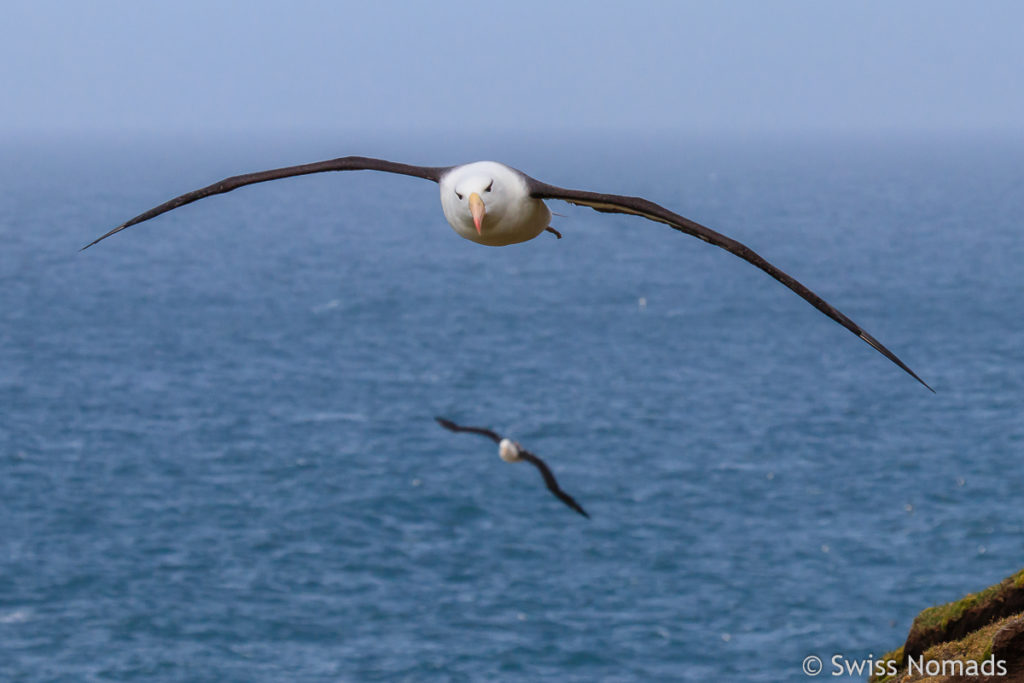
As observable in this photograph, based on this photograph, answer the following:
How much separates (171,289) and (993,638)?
492 feet

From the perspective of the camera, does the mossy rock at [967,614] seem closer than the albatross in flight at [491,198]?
No

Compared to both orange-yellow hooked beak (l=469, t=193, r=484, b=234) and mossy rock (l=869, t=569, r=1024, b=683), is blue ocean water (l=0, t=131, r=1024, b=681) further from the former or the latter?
orange-yellow hooked beak (l=469, t=193, r=484, b=234)

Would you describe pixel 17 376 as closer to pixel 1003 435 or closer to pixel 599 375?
pixel 599 375

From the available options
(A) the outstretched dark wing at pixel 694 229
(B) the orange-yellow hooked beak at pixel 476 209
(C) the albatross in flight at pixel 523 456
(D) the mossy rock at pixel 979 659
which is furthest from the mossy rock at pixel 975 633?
(C) the albatross in flight at pixel 523 456

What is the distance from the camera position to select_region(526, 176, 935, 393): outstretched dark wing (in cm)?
1216

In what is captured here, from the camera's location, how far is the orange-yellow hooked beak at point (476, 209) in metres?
13.6

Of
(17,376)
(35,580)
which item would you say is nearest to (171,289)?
(17,376)

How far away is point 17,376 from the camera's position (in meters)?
110

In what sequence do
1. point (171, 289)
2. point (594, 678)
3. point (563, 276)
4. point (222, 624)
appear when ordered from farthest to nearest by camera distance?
point (563, 276), point (171, 289), point (222, 624), point (594, 678)

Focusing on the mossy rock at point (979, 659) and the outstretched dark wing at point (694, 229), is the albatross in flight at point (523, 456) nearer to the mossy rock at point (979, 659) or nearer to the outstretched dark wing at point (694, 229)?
the mossy rock at point (979, 659)

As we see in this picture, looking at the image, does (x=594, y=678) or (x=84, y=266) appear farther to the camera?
(x=84, y=266)

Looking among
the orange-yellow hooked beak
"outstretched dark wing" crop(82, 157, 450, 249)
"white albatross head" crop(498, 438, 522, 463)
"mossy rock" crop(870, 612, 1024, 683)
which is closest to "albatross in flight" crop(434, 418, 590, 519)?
"white albatross head" crop(498, 438, 522, 463)

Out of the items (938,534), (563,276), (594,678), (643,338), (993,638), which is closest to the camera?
(993,638)

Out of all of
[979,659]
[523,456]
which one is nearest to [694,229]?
[979,659]
